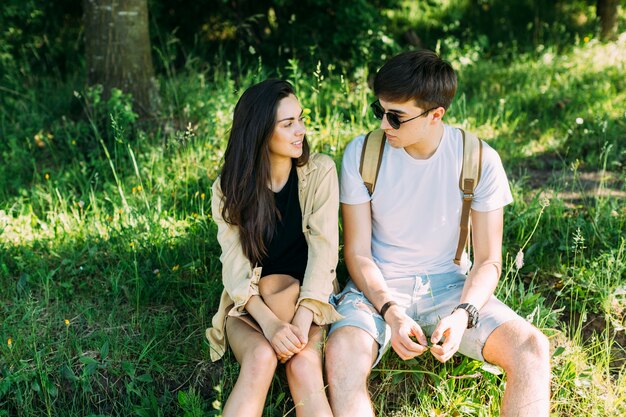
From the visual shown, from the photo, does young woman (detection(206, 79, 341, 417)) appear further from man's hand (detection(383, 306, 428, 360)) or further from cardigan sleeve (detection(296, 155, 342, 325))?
man's hand (detection(383, 306, 428, 360))

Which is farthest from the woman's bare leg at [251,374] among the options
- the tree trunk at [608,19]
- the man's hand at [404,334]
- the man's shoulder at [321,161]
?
the tree trunk at [608,19]

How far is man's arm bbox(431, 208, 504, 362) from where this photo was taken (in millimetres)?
2945

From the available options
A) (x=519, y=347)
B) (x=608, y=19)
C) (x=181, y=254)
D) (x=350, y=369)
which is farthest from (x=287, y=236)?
(x=608, y=19)

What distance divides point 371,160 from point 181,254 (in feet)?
4.33

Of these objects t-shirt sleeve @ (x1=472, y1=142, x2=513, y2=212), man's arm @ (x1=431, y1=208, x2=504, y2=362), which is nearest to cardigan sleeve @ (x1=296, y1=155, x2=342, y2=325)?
man's arm @ (x1=431, y1=208, x2=504, y2=362)

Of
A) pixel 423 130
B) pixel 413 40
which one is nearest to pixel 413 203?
pixel 423 130

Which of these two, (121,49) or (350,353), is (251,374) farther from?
(121,49)

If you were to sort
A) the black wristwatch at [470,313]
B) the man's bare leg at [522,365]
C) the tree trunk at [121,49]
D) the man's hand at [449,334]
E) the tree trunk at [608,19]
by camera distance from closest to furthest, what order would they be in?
the man's bare leg at [522,365] → the man's hand at [449,334] → the black wristwatch at [470,313] → the tree trunk at [121,49] → the tree trunk at [608,19]

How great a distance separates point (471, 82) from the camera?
20.6 feet

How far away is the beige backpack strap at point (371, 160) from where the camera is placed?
3.31 meters

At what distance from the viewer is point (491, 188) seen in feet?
10.6

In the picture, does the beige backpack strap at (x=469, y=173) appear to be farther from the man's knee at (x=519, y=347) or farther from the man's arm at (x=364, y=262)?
the man's knee at (x=519, y=347)

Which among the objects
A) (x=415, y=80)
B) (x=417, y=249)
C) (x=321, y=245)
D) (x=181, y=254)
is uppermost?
(x=415, y=80)

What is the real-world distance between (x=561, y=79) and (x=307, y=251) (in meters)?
3.85
